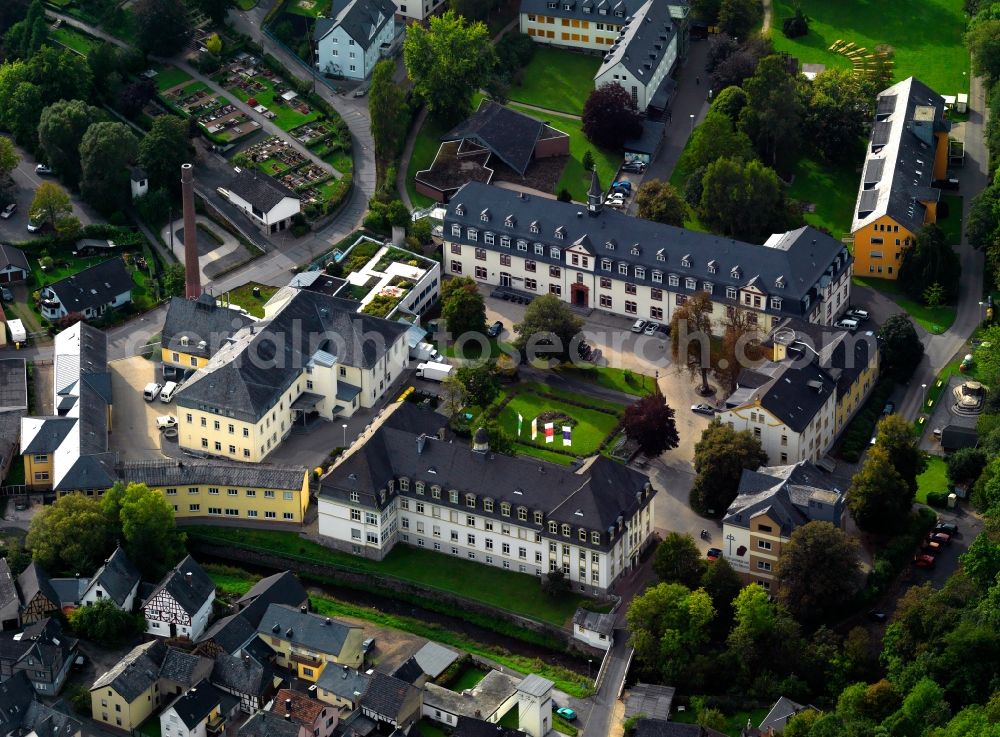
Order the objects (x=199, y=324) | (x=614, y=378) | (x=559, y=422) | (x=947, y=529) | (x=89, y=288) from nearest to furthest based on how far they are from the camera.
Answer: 1. (x=947, y=529)
2. (x=559, y=422)
3. (x=199, y=324)
4. (x=614, y=378)
5. (x=89, y=288)

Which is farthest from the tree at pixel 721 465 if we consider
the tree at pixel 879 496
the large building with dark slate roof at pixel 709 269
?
the large building with dark slate roof at pixel 709 269

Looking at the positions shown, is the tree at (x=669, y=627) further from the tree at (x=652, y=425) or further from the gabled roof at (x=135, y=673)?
the gabled roof at (x=135, y=673)

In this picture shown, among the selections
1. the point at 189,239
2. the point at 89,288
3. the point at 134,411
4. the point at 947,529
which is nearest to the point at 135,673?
the point at 134,411

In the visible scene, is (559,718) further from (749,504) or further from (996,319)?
(996,319)

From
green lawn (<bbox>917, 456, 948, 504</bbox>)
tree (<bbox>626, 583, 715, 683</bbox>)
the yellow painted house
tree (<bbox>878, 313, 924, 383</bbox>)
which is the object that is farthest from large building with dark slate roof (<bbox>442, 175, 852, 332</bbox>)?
the yellow painted house

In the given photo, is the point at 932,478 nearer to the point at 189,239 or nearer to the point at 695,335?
the point at 695,335

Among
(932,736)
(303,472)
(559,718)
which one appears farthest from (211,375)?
(932,736)
